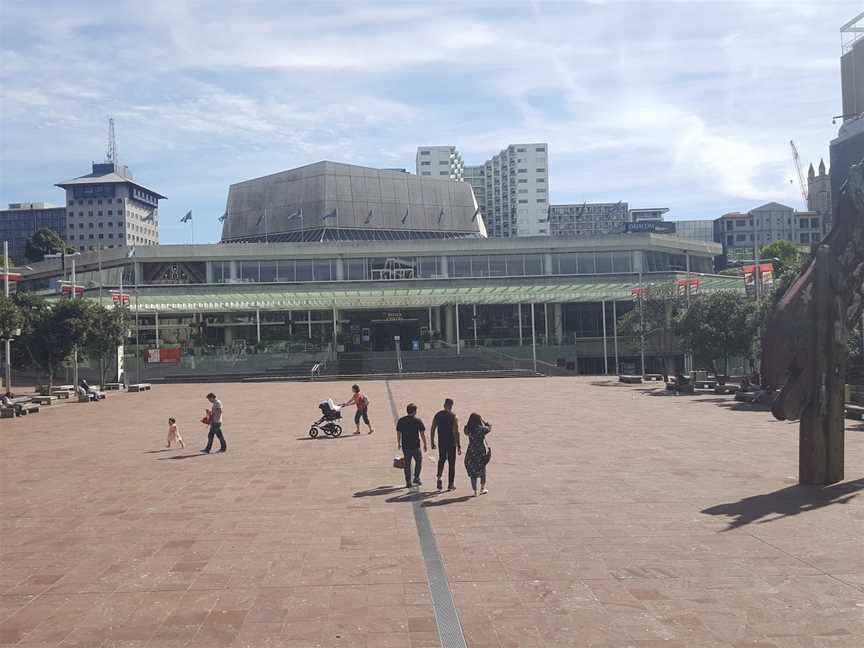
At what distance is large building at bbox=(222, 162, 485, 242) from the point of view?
8456 centimetres

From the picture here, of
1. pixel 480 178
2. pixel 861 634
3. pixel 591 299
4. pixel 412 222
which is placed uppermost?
pixel 480 178

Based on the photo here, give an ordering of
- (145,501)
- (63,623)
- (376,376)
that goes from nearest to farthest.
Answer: (63,623) < (145,501) < (376,376)

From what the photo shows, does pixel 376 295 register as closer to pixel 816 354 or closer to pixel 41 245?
pixel 816 354

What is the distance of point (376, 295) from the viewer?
65500 millimetres

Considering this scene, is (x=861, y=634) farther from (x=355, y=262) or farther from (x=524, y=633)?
(x=355, y=262)

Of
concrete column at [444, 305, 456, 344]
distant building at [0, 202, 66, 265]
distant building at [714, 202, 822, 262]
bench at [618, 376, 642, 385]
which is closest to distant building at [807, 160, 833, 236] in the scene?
distant building at [714, 202, 822, 262]

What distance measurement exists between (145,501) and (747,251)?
424ft

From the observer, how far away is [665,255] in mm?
75812

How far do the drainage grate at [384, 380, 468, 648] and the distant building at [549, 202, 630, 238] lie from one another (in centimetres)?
16725

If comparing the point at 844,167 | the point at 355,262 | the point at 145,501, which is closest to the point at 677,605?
the point at 145,501

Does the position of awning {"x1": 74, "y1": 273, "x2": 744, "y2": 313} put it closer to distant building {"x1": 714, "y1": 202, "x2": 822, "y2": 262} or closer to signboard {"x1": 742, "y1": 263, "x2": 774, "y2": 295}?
signboard {"x1": 742, "y1": 263, "x2": 774, "y2": 295}

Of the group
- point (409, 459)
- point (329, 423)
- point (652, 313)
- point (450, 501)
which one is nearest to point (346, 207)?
point (652, 313)

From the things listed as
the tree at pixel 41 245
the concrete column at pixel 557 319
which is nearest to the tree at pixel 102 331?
the concrete column at pixel 557 319

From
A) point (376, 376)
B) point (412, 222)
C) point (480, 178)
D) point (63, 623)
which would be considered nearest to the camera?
point (63, 623)
